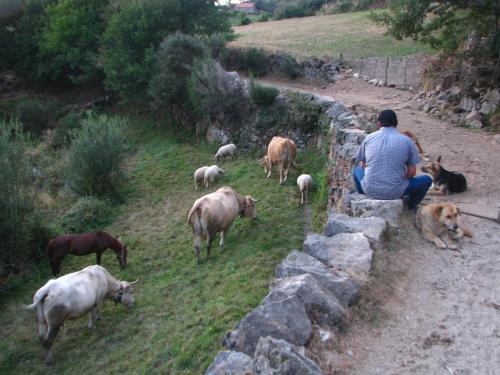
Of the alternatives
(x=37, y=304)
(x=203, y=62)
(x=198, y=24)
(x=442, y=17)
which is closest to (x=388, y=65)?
(x=442, y=17)

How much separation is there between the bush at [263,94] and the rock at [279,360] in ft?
53.1

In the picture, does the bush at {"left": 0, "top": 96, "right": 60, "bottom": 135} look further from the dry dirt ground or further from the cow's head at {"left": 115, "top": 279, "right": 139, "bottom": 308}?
the dry dirt ground

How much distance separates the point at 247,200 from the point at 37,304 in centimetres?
600

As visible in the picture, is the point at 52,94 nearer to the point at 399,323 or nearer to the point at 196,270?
the point at 196,270

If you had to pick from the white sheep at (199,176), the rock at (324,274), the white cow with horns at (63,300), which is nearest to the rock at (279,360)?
the rock at (324,274)

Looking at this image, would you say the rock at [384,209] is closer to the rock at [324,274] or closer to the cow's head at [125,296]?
the rock at [324,274]

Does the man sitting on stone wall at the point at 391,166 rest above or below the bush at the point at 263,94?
above

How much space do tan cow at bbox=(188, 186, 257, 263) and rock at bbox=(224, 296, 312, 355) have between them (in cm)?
634

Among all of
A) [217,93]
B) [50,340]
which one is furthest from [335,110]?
[50,340]

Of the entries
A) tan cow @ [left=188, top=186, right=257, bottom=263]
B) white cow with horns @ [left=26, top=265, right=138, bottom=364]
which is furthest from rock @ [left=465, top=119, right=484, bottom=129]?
white cow with horns @ [left=26, top=265, right=138, bottom=364]

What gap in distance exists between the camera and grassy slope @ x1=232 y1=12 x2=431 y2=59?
89.5 ft

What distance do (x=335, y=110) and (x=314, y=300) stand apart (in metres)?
11.4

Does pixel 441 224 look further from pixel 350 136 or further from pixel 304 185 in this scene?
pixel 304 185

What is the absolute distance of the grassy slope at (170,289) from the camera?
736 cm
